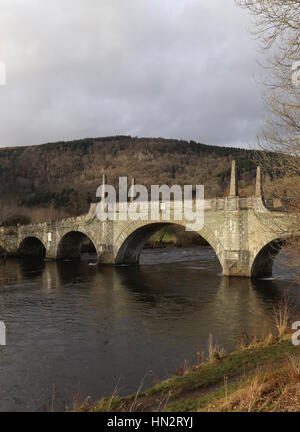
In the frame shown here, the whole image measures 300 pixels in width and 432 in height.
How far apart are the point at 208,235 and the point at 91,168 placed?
269 feet

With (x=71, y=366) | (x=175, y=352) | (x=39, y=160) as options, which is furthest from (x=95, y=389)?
(x=39, y=160)

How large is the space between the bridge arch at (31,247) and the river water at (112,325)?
16.6 meters

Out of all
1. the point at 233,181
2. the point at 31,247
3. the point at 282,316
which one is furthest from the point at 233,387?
the point at 31,247

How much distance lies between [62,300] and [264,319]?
31.2 feet

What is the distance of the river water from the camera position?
942cm

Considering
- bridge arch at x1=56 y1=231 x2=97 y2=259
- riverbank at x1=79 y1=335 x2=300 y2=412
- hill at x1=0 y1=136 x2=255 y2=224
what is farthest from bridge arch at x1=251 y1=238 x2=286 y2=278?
hill at x1=0 y1=136 x2=255 y2=224

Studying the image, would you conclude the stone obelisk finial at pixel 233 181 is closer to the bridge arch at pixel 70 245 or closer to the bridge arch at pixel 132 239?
the bridge arch at pixel 132 239

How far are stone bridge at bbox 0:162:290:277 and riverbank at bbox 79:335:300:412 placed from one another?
4199 mm

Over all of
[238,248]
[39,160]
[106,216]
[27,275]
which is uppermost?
[39,160]

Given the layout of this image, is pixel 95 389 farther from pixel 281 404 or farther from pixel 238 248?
pixel 238 248

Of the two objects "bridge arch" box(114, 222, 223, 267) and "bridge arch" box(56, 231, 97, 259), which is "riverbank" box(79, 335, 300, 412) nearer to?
"bridge arch" box(114, 222, 223, 267)

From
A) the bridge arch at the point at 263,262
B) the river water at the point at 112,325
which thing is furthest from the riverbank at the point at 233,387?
the bridge arch at the point at 263,262

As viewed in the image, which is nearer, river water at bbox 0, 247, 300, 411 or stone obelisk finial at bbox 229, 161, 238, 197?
river water at bbox 0, 247, 300, 411

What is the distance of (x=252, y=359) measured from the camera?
8859mm
